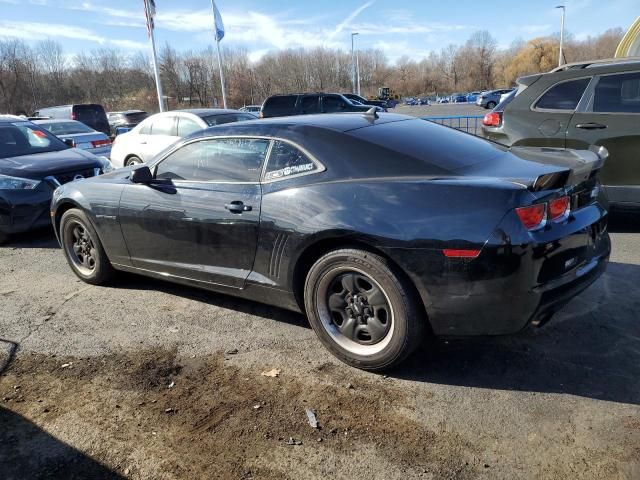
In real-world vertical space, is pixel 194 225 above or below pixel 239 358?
above

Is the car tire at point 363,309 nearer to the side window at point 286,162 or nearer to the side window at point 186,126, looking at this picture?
the side window at point 286,162

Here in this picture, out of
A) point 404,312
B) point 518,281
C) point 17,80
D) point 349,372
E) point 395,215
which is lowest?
point 349,372

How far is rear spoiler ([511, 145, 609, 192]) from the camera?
8.95 feet

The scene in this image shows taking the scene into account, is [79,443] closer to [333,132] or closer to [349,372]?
[349,372]

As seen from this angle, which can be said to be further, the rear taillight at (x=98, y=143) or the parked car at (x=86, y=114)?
the parked car at (x=86, y=114)

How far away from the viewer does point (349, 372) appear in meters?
3.16

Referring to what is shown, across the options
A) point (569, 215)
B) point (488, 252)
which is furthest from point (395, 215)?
point (569, 215)

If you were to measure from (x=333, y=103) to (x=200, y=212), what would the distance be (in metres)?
14.2

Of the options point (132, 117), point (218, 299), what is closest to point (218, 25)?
point (132, 117)

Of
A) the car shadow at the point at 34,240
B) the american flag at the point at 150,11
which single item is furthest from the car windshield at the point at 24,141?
the american flag at the point at 150,11

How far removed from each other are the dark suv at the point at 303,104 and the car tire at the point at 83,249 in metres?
12.5

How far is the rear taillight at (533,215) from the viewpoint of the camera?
2.64 meters

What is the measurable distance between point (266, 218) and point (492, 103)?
4867 centimetres

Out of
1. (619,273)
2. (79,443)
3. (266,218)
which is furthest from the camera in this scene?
(619,273)
